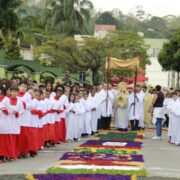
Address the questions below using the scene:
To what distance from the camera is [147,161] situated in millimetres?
15211

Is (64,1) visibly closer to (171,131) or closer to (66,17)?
(66,17)

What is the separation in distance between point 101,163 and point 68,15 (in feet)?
186

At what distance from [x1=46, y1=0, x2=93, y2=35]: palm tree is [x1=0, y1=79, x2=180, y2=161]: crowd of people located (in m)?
42.2

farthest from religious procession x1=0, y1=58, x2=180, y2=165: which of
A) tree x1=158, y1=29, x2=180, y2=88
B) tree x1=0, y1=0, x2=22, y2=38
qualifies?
tree x1=158, y1=29, x2=180, y2=88

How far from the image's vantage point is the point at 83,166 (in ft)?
43.4

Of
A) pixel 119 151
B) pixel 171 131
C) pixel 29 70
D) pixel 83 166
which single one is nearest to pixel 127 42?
pixel 29 70

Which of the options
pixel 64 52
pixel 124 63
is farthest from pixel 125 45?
pixel 124 63


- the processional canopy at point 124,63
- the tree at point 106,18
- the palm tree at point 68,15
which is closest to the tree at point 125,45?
the palm tree at point 68,15

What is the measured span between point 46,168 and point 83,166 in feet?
2.67

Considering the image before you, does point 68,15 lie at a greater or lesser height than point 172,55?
greater

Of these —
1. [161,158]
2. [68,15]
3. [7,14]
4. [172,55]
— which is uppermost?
[68,15]

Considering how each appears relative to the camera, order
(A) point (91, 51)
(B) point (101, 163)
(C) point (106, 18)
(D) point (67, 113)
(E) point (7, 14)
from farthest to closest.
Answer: (C) point (106, 18)
(A) point (91, 51)
(E) point (7, 14)
(D) point (67, 113)
(B) point (101, 163)

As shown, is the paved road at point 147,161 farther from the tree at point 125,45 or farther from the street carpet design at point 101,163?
the tree at point 125,45

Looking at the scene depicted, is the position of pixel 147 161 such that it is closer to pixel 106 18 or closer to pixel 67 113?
pixel 67 113
